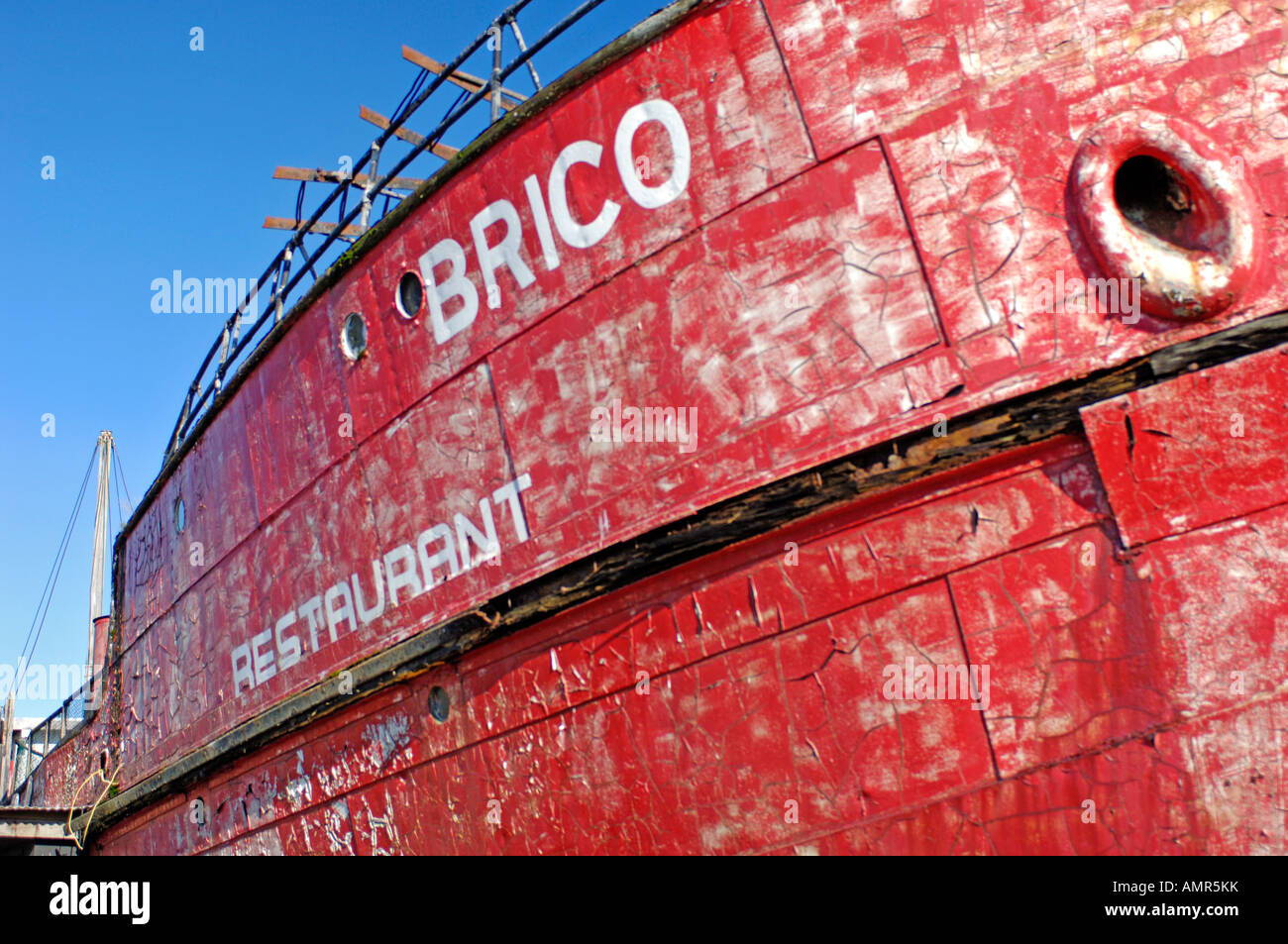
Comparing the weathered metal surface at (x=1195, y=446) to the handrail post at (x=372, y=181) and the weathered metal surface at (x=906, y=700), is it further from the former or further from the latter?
the handrail post at (x=372, y=181)

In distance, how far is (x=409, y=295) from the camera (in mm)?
4629

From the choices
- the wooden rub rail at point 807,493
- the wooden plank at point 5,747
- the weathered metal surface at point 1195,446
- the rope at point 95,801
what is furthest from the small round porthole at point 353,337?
the wooden plank at point 5,747

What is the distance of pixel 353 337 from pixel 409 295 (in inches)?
18.9

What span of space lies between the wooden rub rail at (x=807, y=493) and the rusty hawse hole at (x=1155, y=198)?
41 cm

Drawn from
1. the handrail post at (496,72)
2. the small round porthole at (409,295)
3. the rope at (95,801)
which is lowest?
the rope at (95,801)

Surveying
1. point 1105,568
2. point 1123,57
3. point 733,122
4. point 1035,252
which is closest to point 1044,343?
point 1035,252

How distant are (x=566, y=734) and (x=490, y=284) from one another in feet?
6.15

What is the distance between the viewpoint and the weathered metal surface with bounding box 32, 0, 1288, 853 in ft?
9.70

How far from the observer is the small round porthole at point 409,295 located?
4.57 metres

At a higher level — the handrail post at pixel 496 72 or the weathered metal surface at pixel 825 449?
the handrail post at pixel 496 72

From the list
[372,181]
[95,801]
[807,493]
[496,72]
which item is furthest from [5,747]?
[807,493]

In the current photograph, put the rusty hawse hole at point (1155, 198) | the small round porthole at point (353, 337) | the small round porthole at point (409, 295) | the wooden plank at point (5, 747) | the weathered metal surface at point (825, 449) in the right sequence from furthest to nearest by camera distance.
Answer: the wooden plank at point (5, 747) < the small round porthole at point (353, 337) < the small round porthole at point (409, 295) < the rusty hawse hole at point (1155, 198) < the weathered metal surface at point (825, 449)

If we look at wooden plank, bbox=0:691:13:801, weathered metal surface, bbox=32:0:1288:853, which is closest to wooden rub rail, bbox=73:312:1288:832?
weathered metal surface, bbox=32:0:1288:853

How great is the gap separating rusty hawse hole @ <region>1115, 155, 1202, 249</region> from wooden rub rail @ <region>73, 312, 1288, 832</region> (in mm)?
408
